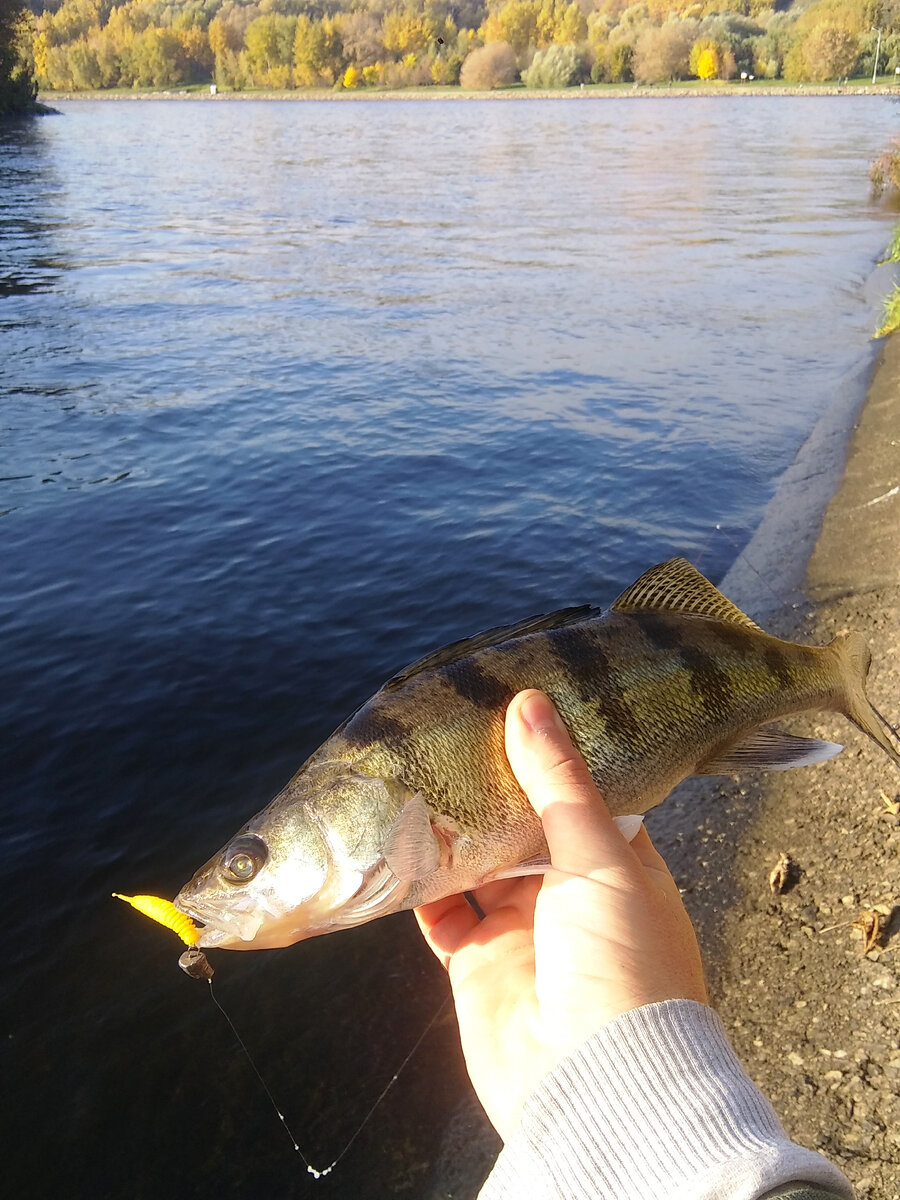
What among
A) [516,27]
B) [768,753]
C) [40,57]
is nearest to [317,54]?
[516,27]

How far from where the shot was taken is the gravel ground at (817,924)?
3.62 meters

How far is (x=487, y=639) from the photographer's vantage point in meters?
3.04

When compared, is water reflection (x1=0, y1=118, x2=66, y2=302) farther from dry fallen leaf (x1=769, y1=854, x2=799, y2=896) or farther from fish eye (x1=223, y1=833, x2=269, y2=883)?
fish eye (x1=223, y1=833, x2=269, y2=883)

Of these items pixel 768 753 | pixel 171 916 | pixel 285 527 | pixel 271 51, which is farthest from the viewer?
pixel 271 51

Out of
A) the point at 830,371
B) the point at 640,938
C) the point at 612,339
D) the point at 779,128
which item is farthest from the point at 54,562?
the point at 779,128

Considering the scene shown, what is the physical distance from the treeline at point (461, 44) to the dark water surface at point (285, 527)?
384ft

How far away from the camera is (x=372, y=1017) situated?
507 cm

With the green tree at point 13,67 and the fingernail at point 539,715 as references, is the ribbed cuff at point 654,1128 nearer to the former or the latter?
the fingernail at point 539,715

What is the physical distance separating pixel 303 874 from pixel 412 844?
0.34 m

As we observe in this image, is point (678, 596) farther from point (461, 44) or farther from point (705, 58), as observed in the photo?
point (461, 44)

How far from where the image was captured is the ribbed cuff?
188 cm

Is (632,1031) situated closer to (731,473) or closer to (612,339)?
(731,473)

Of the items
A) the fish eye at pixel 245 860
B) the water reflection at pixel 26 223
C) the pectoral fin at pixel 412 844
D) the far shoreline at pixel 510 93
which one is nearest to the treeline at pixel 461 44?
the far shoreline at pixel 510 93

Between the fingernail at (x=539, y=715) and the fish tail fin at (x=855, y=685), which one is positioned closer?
the fingernail at (x=539, y=715)
